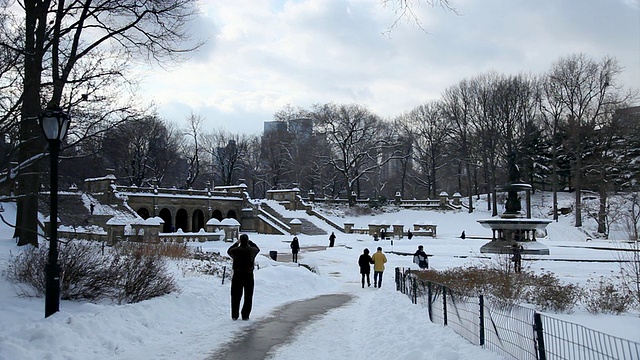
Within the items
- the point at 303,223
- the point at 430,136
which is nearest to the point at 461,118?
the point at 430,136

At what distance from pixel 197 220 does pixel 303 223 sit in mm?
11236

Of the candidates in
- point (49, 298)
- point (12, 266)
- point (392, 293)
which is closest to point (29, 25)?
point (12, 266)

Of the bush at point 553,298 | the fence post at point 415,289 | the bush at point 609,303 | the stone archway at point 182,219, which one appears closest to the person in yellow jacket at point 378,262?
the fence post at point 415,289

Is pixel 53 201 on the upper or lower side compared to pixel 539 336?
upper

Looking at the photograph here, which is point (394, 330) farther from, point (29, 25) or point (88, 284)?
point (29, 25)

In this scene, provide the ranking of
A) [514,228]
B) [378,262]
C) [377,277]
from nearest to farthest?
1. [378,262]
2. [377,277]
3. [514,228]

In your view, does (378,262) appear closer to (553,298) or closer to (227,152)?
(553,298)

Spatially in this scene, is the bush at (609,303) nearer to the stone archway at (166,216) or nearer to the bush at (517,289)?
the bush at (517,289)

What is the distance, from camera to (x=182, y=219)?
56219mm

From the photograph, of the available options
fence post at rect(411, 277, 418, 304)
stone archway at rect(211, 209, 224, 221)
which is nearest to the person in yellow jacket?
fence post at rect(411, 277, 418, 304)

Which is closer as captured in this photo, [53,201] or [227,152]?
[53,201]

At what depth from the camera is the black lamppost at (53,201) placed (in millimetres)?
8883

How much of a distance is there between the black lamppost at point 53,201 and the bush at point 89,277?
128cm

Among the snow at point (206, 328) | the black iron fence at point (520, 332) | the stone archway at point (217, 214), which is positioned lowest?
the snow at point (206, 328)
